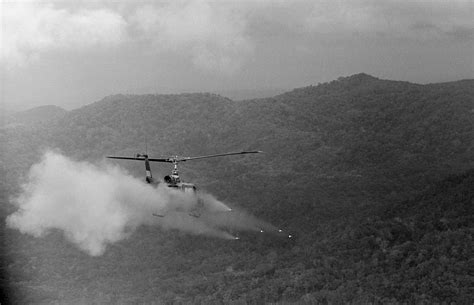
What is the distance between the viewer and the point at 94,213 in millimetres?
132625

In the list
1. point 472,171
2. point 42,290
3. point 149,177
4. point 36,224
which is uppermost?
point 149,177

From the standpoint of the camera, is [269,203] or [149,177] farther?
[269,203]

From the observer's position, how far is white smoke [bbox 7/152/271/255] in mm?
128500

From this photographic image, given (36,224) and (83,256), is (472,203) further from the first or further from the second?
(36,224)

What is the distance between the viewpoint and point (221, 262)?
14150 centimetres

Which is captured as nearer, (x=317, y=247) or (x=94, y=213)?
(x=317, y=247)

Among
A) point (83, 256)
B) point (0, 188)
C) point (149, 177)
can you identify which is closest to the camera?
point (149, 177)

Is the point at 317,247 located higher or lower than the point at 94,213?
lower

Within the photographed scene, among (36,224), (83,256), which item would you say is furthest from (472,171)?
(36,224)

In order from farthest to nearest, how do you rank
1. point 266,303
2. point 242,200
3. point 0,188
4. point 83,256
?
1. point 0,188
2. point 242,200
3. point 83,256
4. point 266,303

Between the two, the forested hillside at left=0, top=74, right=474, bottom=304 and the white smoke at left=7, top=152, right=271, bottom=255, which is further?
the white smoke at left=7, top=152, right=271, bottom=255

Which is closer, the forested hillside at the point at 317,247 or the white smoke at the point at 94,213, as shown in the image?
the forested hillside at the point at 317,247

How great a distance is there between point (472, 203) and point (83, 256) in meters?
102

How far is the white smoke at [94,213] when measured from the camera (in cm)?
12850
